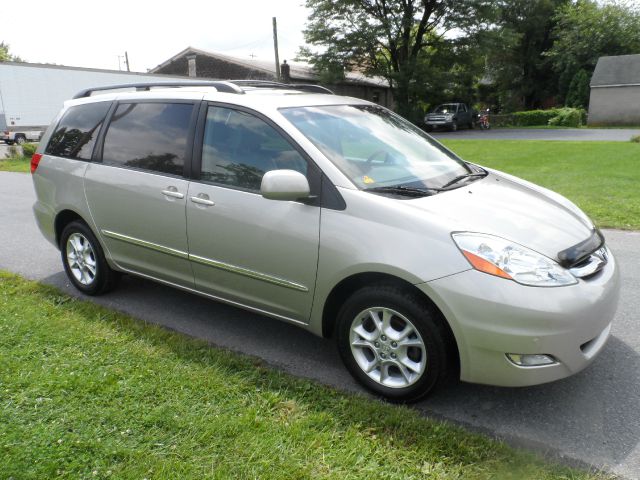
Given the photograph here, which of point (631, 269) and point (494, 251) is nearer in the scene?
point (494, 251)

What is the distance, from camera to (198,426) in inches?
110

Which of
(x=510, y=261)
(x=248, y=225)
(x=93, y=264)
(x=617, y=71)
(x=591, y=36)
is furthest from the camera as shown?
(x=591, y=36)

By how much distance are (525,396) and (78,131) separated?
4.20 metres

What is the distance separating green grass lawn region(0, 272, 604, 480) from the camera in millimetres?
2480

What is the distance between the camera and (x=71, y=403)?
9.89 ft

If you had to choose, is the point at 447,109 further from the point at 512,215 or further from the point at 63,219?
the point at 512,215

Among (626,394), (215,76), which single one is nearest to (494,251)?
(626,394)

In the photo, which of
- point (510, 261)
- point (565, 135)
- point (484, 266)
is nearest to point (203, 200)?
point (484, 266)

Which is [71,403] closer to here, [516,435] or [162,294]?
[162,294]

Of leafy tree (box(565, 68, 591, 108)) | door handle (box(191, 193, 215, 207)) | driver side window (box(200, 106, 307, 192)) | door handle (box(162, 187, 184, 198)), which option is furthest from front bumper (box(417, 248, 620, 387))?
leafy tree (box(565, 68, 591, 108))

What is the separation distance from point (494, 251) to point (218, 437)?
5.61ft

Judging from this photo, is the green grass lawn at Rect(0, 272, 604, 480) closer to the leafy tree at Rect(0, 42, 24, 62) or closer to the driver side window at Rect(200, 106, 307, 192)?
the driver side window at Rect(200, 106, 307, 192)

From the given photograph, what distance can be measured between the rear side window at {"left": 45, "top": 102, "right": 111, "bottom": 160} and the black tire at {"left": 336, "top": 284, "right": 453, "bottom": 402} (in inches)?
112

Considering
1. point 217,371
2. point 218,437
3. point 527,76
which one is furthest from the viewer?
point 527,76
